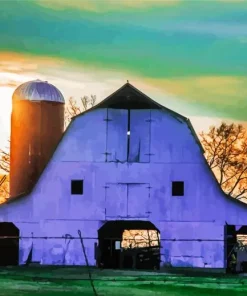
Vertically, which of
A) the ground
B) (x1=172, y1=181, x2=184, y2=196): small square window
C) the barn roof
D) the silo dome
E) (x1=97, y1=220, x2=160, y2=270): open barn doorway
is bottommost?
the ground

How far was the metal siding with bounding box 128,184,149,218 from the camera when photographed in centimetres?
2675

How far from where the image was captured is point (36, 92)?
102ft

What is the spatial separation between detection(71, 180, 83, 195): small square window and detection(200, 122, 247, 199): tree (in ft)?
26.2

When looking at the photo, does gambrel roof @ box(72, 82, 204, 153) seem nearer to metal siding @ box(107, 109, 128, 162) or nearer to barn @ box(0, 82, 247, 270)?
barn @ box(0, 82, 247, 270)

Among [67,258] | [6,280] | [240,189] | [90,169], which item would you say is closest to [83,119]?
[90,169]

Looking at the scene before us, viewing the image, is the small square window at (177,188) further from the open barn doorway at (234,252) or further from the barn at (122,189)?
the open barn doorway at (234,252)

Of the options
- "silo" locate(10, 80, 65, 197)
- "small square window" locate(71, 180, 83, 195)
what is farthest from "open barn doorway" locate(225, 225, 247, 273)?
"silo" locate(10, 80, 65, 197)

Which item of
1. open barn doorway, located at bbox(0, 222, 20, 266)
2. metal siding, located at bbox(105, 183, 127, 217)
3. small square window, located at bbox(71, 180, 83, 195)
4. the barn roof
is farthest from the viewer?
open barn doorway, located at bbox(0, 222, 20, 266)

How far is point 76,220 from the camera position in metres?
26.8

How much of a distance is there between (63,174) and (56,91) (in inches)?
188

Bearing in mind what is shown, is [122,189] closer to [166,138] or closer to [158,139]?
[158,139]

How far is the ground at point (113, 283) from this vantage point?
59.3 ft

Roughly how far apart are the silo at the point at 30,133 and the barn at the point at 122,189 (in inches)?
144

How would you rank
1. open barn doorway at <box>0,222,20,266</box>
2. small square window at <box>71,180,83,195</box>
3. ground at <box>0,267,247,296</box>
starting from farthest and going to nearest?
open barn doorway at <box>0,222,20,266</box> < small square window at <box>71,180,83,195</box> < ground at <box>0,267,247,296</box>
